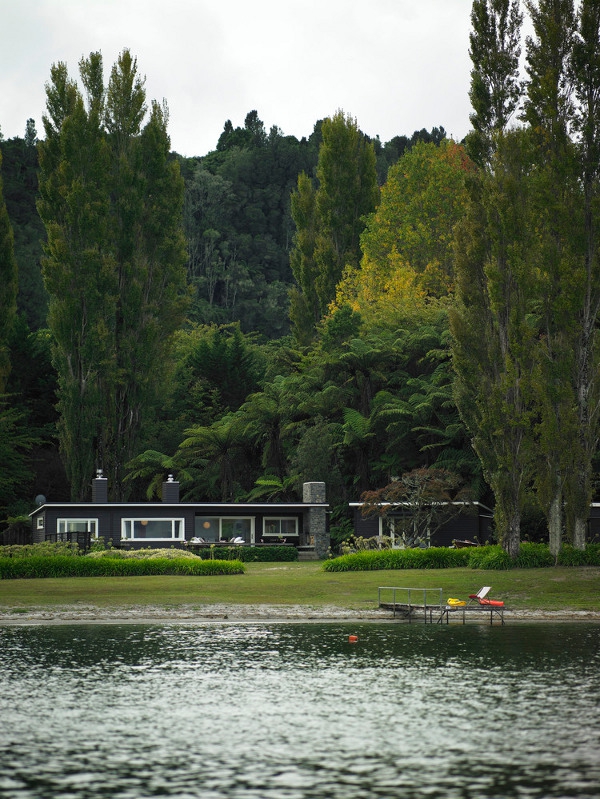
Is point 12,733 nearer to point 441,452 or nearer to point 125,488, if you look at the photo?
point 441,452

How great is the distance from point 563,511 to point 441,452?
15145mm

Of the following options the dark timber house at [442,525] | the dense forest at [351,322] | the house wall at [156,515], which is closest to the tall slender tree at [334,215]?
the dense forest at [351,322]

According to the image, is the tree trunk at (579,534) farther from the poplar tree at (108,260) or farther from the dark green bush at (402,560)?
the poplar tree at (108,260)

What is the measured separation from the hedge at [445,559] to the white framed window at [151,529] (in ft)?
39.4

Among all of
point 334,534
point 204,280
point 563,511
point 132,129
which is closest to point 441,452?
point 334,534

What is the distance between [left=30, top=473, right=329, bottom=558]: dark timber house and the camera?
160 ft

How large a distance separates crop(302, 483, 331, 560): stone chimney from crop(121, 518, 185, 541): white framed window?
616 centimetres

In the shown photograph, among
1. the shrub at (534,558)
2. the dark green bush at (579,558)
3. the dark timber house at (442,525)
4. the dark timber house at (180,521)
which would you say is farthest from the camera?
the dark timber house at (180,521)

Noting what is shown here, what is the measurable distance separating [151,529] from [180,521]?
4.70 feet

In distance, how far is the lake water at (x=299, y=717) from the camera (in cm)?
1190

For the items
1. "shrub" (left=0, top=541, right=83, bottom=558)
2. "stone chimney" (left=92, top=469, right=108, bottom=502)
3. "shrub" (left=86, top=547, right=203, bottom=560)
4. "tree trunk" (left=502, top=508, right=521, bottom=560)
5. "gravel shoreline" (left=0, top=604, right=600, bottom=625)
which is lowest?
"gravel shoreline" (left=0, top=604, right=600, bottom=625)

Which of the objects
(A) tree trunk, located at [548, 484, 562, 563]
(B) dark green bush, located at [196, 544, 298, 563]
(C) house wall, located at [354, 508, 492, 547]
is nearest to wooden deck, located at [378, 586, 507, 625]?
(A) tree trunk, located at [548, 484, 562, 563]

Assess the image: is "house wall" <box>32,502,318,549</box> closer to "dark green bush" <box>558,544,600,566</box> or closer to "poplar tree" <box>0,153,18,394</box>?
"poplar tree" <box>0,153,18,394</box>

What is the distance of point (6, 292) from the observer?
190 feet
